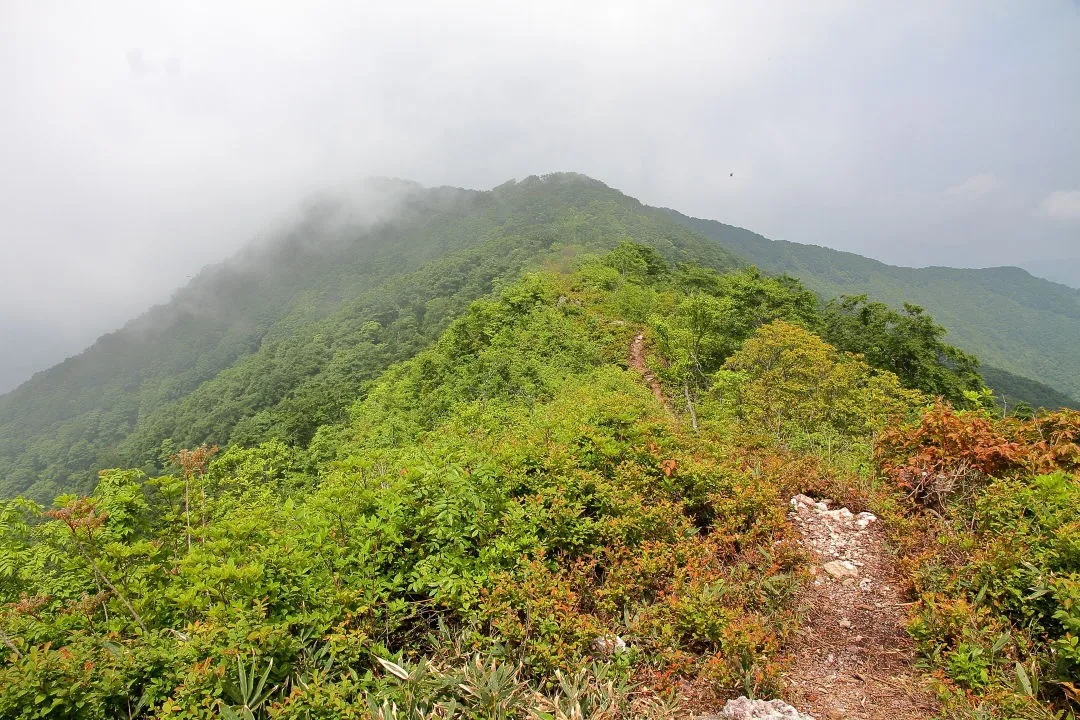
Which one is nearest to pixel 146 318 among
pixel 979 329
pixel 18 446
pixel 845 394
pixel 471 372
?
pixel 18 446

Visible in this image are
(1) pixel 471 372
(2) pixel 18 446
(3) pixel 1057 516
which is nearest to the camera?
(3) pixel 1057 516

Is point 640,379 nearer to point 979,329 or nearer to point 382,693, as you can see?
point 382,693

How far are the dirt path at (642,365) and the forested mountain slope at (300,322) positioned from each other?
16803mm

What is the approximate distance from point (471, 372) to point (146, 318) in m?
147

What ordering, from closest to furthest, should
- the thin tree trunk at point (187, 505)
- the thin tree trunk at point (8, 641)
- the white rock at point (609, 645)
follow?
the thin tree trunk at point (8, 641) → the white rock at point (609, 645) → the thin tree trunk at point (187, 505)

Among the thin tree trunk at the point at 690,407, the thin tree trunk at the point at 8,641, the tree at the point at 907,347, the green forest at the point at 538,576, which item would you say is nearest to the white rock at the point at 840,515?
the green forest at the point at 538,576

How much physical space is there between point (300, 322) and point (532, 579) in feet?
297

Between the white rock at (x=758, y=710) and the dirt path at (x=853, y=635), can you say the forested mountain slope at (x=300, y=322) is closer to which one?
the dirt path at (x=853, y=635)

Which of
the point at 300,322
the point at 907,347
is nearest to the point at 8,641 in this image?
the point at 907,347

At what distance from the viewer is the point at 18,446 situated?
84812mm

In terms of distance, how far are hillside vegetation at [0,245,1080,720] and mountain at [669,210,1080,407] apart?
105m

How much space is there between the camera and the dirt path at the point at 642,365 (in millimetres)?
16970

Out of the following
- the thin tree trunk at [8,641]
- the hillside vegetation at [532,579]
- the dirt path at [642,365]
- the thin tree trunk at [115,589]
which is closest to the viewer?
the thin tree trunk at [8,641]

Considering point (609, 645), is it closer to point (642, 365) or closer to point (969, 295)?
point (642, 365)
